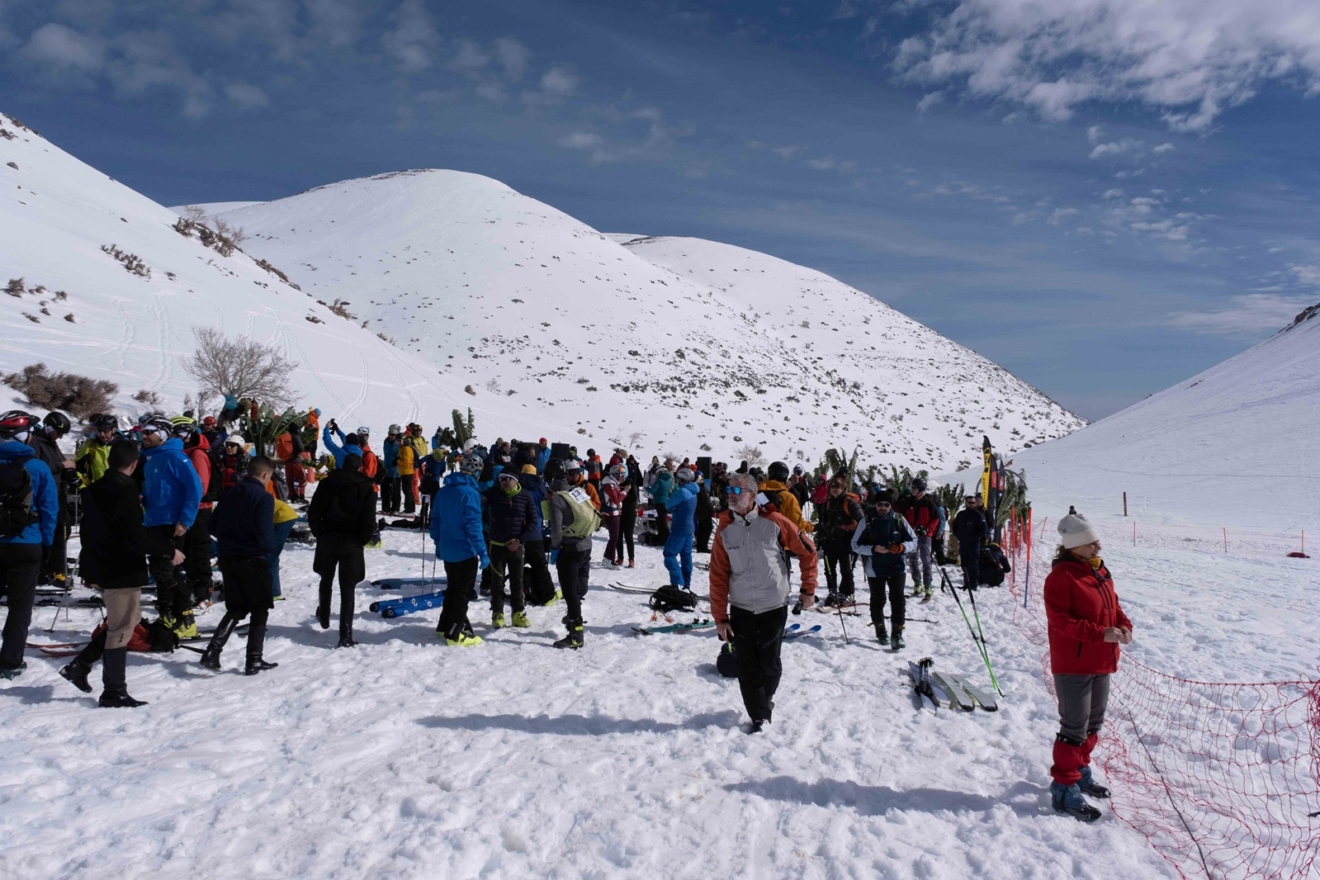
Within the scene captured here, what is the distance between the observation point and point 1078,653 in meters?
4.52

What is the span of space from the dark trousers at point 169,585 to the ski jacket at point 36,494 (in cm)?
84

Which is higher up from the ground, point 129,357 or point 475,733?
point 129,357

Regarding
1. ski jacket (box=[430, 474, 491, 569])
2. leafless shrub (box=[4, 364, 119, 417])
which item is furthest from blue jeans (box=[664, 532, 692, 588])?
leafless shrub (box=[4, 364, 119, 417])

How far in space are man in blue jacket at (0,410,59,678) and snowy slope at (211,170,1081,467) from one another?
3110 centimetres

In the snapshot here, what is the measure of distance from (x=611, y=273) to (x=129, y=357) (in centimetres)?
5005

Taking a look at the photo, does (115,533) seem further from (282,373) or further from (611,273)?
(611,273)

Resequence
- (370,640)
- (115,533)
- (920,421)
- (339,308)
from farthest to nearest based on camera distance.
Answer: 1. (920,421)
2. (339,308)
3. (370,640)
4. (115,533)

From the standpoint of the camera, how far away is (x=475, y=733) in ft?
17.6

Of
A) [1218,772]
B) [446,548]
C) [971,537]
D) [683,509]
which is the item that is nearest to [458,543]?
[446,548]

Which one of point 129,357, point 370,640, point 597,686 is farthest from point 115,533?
point 129,357

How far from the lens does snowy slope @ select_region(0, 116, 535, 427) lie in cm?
2300

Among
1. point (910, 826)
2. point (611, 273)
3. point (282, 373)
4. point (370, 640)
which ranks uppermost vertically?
point (611, 273)

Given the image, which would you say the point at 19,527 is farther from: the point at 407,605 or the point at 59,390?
the point at 59,390

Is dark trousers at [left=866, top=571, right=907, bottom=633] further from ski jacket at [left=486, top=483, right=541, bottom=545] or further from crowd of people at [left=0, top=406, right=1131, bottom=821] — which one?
ski jacket at [left=486, top=483, right=541, bottom=545]
